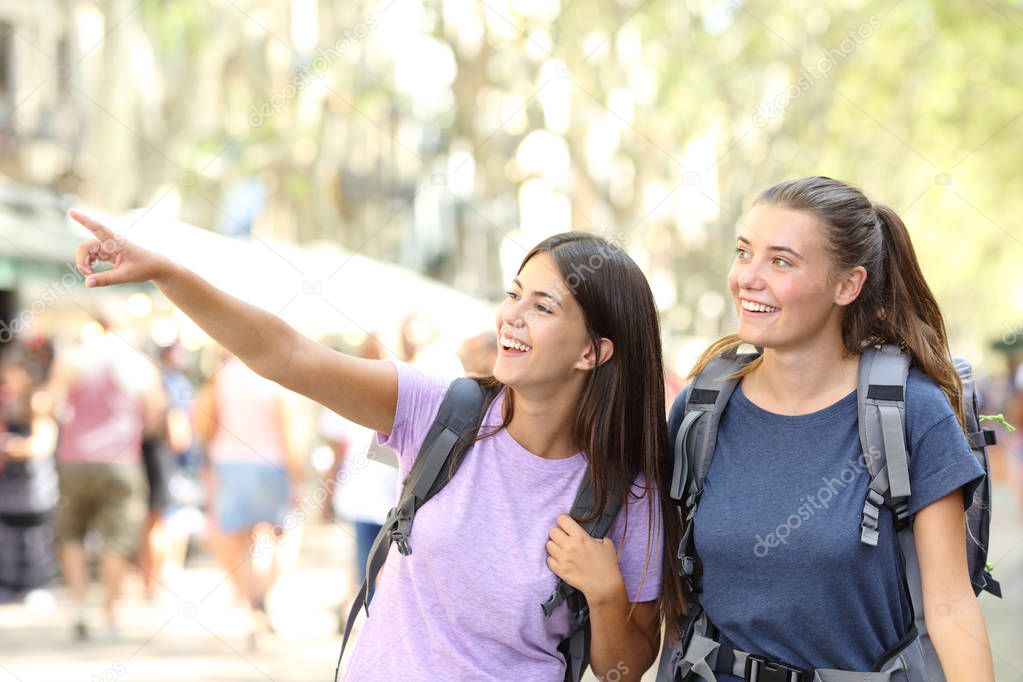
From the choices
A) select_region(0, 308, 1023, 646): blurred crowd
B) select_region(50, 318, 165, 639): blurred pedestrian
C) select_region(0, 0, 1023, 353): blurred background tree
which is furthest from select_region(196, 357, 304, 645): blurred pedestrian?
select_region(0, 0, 1023, 353): blurred background tree

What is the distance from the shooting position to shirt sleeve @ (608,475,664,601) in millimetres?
3070

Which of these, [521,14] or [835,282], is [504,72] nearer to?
[521,14]

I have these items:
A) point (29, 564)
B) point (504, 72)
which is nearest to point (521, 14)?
point (504, 72)

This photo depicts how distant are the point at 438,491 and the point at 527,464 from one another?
213mm

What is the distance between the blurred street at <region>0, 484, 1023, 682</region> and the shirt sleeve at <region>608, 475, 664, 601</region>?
11.4 feet

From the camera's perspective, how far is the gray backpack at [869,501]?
281 cm

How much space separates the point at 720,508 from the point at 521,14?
39.5 feet

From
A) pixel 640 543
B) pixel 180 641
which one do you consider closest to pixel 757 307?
pixel 640 543

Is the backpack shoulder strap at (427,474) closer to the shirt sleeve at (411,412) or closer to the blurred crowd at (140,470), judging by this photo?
the shirt sleeve at (411,412)

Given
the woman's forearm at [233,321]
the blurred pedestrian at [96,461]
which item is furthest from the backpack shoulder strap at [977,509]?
the blurred pedestrian at [96,461]

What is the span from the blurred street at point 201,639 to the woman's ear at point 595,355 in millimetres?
3582

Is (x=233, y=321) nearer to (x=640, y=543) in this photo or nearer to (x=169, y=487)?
(x=640, y=543)

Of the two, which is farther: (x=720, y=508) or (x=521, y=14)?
(x=521, y=14)

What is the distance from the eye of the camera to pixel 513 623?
291 centimetres
